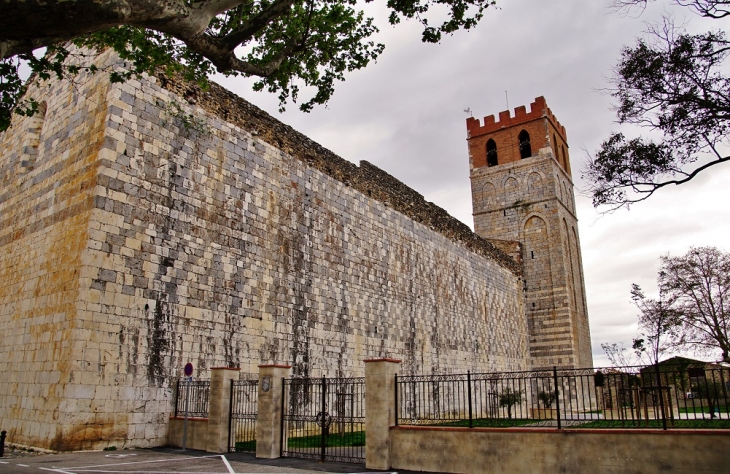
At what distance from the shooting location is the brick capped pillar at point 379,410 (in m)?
8.10

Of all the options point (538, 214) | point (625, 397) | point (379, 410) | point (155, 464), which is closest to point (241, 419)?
point (155, 464)

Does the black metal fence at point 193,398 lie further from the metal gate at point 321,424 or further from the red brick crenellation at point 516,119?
the red brick crenellation at point 516,119

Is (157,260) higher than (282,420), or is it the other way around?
(157,260)

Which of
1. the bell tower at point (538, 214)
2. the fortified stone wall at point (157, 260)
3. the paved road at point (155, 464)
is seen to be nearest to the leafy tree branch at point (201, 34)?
the fortified stone wall at point (157, 260)

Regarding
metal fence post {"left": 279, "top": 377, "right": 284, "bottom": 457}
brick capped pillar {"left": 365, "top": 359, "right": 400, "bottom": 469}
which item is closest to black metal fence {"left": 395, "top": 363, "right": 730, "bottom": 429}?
brick capped pillar {"left": 365, "top": 359, "right": 400, "bottom": 469}

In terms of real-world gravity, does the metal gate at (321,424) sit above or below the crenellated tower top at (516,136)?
below

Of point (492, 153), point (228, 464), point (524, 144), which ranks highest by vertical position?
point (524, 144)

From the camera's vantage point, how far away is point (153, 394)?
32.3ft

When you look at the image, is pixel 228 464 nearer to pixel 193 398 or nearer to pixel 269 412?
pixel 269 412

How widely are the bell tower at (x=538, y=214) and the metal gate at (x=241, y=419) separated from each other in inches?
874

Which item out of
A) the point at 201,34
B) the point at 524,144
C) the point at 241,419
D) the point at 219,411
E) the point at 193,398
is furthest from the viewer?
the point at 524,144

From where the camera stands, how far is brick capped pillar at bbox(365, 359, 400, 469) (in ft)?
26.6

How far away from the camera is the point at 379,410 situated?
326 inches

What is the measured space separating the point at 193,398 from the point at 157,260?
283cm
